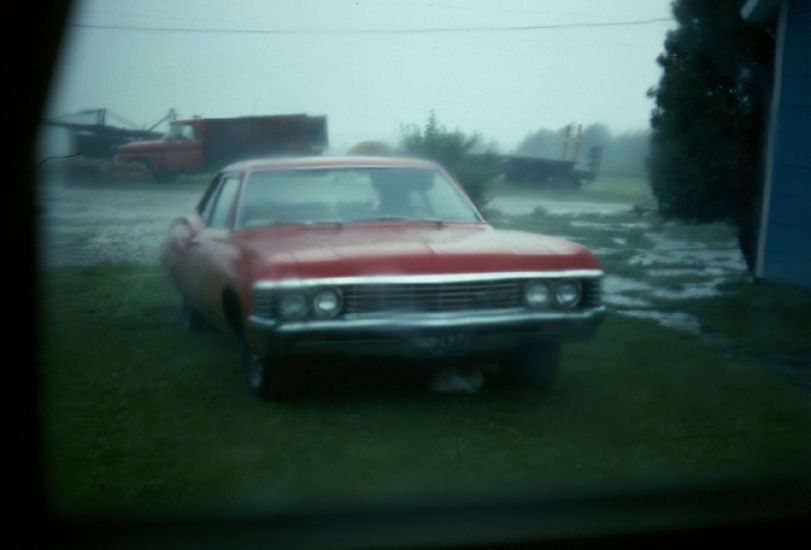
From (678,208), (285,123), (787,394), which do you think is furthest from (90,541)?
(678,208)

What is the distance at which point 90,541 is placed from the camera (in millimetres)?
2812

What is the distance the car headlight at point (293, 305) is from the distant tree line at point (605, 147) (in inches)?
161

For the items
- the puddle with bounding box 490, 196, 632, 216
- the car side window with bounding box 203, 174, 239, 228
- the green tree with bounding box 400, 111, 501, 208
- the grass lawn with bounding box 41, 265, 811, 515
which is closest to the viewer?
the grass lawn with bounding box 41, 265, 811, 515

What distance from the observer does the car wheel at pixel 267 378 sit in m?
4.61

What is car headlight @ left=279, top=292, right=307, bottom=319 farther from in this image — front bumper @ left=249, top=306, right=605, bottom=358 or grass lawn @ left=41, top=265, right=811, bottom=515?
grass lawn @ left=41, top=265, right=811, bottom=515

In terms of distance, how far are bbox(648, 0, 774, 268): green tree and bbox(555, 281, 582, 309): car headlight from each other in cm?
522

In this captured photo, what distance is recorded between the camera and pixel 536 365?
4.95 metres

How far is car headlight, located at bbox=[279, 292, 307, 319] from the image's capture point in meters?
4.20

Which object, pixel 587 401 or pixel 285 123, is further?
pixel 285 123

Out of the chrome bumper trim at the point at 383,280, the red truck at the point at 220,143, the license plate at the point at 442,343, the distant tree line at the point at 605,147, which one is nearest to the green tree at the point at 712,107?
the distant tree line at the point at 605,147

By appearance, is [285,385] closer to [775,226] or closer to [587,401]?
[587,401]

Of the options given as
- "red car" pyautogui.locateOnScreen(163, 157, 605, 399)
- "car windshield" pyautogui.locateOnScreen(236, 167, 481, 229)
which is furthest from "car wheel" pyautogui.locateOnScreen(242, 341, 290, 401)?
"car windshield" pyautogui.locateOnScreen(236, 167, 481, 229)

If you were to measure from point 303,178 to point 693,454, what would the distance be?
8.30 feet

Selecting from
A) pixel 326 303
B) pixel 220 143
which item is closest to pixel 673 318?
pixel 326 303
